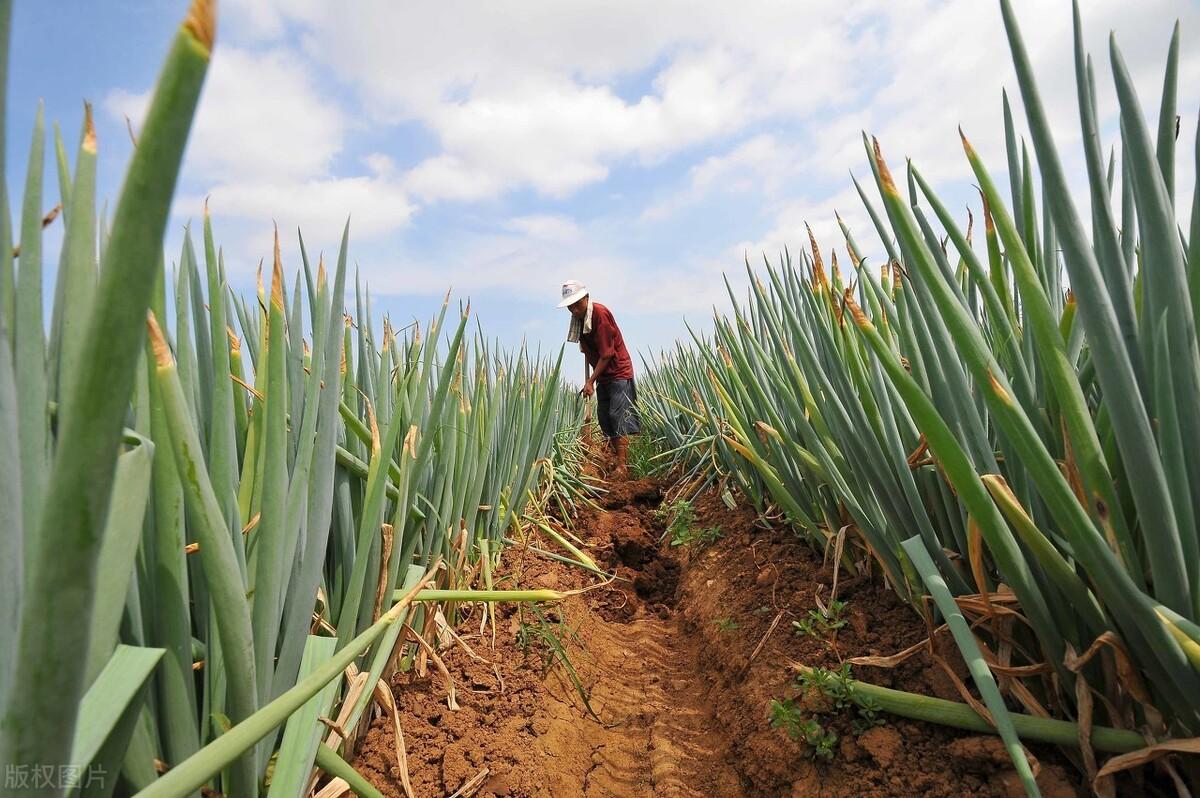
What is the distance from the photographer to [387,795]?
3.51 feet

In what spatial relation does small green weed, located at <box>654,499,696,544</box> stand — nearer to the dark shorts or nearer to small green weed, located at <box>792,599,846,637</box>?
small green weed, located at <box>792,599,846,637</box>

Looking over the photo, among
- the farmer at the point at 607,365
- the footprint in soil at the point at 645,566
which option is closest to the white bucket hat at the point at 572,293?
the farmer at the point at 607,365

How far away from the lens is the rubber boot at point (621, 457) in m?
5.26

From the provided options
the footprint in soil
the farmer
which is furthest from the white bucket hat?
the footprint in soil

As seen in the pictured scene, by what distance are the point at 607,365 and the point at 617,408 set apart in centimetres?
49

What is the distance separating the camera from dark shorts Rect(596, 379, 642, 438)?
20.6ft

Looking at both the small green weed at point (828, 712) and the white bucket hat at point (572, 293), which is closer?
the small green weed at point (828, 712)

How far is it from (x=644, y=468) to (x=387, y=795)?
3409mm

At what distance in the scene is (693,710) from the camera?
165 cm

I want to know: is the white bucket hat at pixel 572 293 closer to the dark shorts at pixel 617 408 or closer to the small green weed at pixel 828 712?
the dark shorts at pixel 617 408

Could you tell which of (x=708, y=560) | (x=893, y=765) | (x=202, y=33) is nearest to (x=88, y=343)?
(x=202, y=33)

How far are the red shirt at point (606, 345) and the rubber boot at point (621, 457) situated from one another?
2.09 ft

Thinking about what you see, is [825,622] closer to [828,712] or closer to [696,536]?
[828,712]

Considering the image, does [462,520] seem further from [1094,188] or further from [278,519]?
[1094,188]
